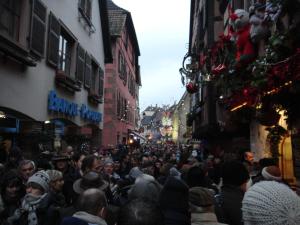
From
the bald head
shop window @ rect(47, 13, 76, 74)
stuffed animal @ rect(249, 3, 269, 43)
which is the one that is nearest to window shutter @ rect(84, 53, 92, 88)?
shop window @ rect(47, 13, 76, 74)

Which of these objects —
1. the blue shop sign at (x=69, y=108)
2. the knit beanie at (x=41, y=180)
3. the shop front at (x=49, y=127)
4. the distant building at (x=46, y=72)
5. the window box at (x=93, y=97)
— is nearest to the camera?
the knit beanie at (x=41, y=180)

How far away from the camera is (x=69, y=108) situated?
1351 centimetres

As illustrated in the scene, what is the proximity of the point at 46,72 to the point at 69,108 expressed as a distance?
7.47 ft

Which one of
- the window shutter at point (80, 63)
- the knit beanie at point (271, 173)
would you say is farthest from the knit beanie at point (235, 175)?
the window shutter at point (80, 63)

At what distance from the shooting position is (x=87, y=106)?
Answer: 54.6ft

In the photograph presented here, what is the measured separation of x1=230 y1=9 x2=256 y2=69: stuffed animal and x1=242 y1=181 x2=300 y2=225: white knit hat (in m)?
6.61

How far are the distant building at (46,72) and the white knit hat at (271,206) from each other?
6999mm

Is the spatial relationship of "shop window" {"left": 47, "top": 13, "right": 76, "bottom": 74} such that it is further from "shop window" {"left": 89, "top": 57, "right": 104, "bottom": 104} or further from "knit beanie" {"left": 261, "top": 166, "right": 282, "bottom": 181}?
"knit beanie" {"left": 261, "top": 166, "right": 282, "bottom": 181}

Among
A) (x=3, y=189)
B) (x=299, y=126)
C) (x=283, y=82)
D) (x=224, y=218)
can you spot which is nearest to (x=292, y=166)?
(x=299, y=126)

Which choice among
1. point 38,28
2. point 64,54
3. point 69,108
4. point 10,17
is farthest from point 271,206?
point 64,54

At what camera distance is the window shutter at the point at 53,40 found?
1161 cm

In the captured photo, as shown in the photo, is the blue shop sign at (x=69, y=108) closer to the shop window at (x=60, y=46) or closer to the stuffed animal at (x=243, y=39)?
the shop window at (x=60, y=46)

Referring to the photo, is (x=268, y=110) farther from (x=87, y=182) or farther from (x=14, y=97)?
(x=14, y=97)

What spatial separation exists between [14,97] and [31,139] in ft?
4.90
